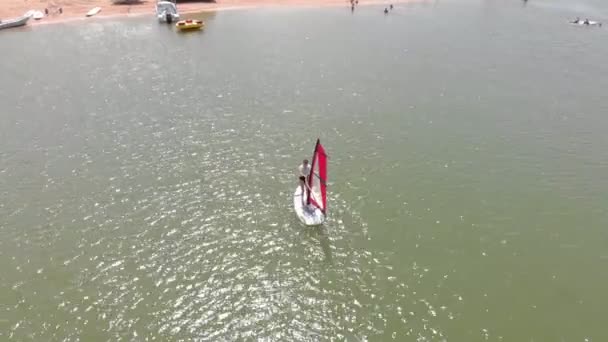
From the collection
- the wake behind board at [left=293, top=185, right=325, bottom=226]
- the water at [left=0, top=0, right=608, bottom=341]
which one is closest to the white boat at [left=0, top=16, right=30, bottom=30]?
the water at [left=0, top=0, right=608, bottom=341]

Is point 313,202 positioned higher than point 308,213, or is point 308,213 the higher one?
point 313,202

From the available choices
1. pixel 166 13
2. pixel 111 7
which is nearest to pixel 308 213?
pixel 166 13

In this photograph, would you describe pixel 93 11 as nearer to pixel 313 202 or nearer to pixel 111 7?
pixel 111 7

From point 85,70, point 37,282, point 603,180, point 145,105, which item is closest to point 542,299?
point 603,180

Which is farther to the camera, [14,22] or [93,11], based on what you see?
[93,11]

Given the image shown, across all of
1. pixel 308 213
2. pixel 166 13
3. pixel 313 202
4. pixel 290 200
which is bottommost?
pixel 290 200

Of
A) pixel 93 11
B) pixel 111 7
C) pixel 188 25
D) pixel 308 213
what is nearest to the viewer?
pixel 308 213

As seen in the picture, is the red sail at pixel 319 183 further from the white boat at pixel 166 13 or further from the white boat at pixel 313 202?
the white boat at pixel 166 13

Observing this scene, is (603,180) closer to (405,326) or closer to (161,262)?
(405,326)
